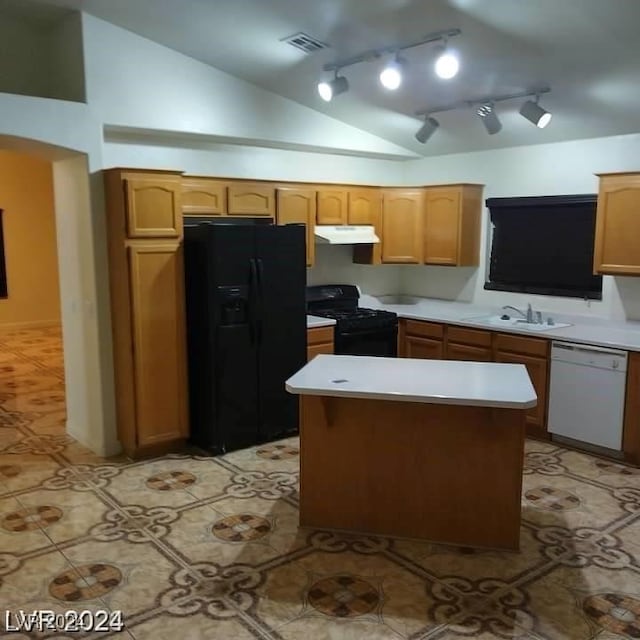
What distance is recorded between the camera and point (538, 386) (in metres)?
4.92

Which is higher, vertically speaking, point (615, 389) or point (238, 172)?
point (238, 172)

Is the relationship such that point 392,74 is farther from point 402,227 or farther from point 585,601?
point 585,601

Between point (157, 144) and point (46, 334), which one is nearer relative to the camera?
point (157, 144)

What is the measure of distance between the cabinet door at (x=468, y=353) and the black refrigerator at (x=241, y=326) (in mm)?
1383

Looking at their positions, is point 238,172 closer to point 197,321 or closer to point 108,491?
point 197,321

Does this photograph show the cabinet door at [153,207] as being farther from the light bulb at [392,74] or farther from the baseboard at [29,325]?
the baseboard at [29,325]

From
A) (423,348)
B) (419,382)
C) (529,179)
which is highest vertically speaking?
(529,179)

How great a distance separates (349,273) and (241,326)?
209 cm

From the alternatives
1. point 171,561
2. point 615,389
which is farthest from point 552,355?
point 171,561

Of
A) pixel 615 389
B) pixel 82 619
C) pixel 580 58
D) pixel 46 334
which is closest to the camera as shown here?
pixel 82 619

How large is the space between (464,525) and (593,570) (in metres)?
0.63

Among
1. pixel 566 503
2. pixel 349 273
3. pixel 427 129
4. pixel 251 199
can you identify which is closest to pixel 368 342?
pixel 349 273

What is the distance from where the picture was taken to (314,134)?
219 inches

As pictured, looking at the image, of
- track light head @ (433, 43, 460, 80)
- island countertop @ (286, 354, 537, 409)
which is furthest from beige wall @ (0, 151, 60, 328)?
track light head @ (433, 43, 460, 80)
